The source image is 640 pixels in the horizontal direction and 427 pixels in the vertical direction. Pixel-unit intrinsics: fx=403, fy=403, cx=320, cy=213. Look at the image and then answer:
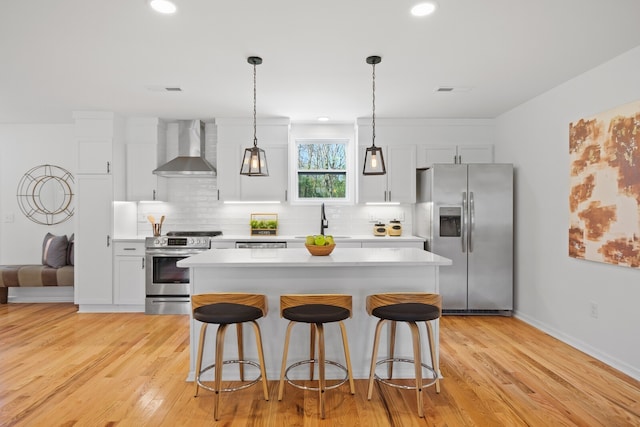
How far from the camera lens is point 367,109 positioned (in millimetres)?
5008

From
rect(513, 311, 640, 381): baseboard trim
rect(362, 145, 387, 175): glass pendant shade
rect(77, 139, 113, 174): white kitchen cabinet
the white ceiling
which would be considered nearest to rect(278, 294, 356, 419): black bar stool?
rect(362, 145, 387, 175): glass pendant shade

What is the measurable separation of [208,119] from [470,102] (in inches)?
135

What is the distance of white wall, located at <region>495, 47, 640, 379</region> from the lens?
10.6ft

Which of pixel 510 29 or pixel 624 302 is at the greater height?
pixel 510 29

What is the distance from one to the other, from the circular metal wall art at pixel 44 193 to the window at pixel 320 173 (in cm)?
335

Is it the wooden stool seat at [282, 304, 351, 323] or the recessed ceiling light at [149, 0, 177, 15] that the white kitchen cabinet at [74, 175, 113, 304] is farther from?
the wooden stool seat at [282, 304, 351, 323]

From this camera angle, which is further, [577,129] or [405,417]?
[577,129]

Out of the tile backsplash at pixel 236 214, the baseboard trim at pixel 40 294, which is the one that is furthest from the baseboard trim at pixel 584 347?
the baseboard trim at pixel 40 294

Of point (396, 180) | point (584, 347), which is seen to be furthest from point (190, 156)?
point (584, 347)

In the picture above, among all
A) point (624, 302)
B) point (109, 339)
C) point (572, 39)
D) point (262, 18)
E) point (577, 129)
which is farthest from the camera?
point (109, 339)

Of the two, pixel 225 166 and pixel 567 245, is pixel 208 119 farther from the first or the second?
pixel 567 245

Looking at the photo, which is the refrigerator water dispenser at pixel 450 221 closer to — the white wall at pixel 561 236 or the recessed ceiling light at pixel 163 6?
the white wall at pixel 561 236

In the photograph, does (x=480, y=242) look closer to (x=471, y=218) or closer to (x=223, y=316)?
(x=471, y=218)

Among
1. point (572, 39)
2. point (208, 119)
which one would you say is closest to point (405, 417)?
point (572, 39)
